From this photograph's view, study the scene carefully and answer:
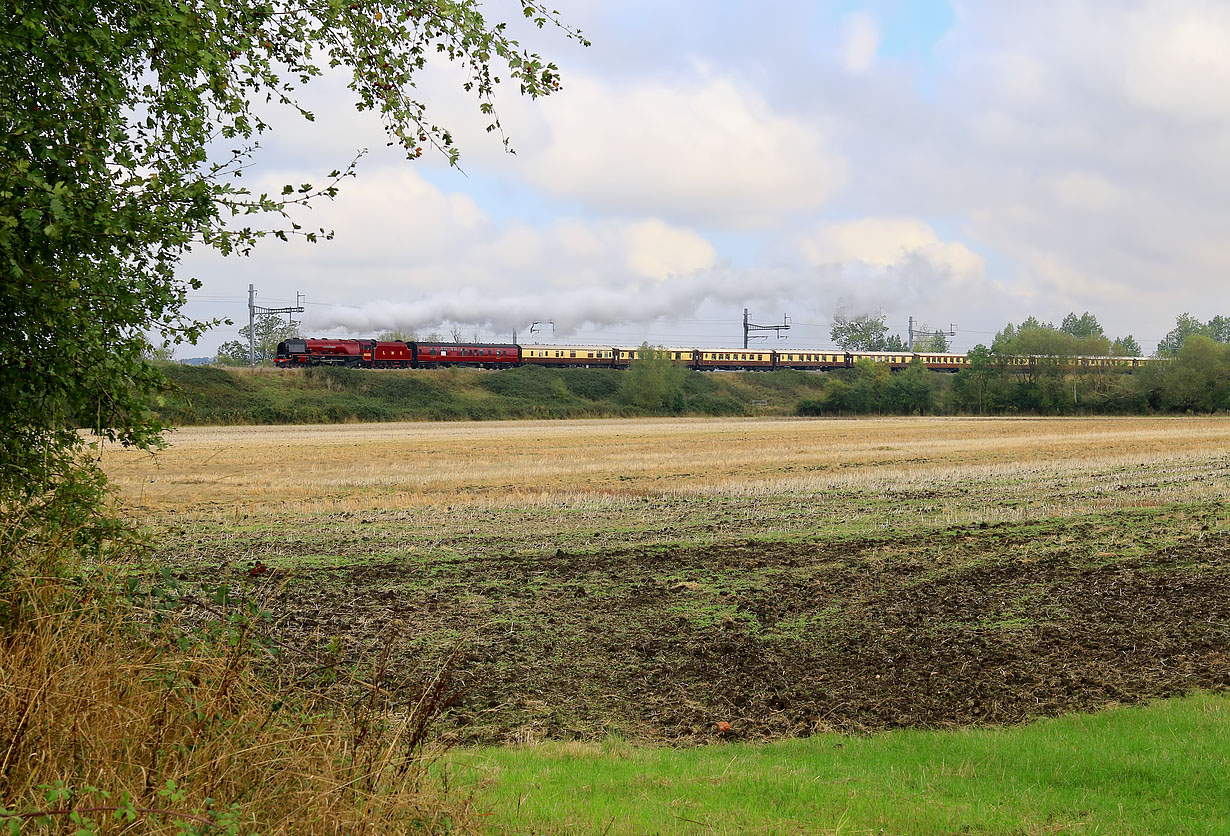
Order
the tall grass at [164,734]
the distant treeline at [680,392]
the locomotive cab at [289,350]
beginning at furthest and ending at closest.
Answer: the locomotive cab at [289,350], the distant treeline at [680,392], the tall grass at [164,734]

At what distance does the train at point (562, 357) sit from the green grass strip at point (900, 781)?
304 ft

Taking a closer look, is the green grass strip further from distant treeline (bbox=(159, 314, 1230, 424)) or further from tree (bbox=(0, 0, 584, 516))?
distant treeline (bbox=(159, 314, 1230, 424))

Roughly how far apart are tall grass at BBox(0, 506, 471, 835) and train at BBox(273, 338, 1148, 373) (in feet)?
303

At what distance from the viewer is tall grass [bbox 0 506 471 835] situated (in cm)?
474

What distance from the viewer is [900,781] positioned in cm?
694

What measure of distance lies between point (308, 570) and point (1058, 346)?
98924mm

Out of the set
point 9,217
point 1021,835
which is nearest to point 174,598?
point 9,217

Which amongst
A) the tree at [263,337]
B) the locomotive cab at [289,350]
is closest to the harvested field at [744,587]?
the locomotive cab at [289,350]

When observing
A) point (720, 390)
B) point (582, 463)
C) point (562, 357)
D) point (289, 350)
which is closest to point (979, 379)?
point (720, 390)

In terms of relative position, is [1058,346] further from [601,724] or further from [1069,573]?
[601,724]

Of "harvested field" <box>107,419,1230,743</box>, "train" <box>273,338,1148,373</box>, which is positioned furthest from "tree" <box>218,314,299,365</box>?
"harvested field" <box>107,419,1230,743</box>

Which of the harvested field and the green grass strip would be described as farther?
the harvested field

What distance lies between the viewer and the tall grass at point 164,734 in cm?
474

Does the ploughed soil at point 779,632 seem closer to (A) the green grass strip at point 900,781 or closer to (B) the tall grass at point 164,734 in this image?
(A) the green grass strip at point 900,781
